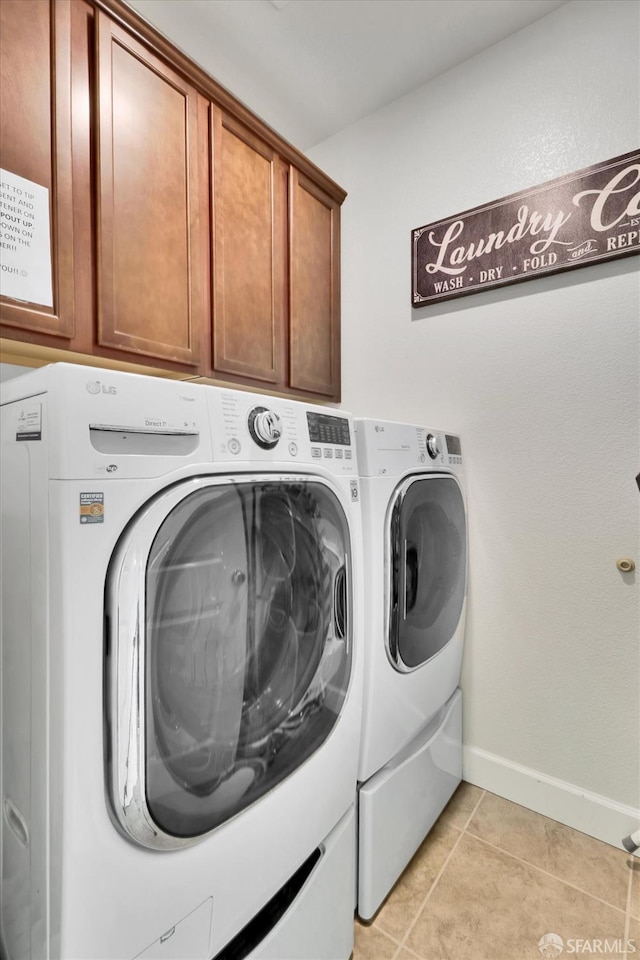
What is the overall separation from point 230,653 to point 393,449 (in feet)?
2.42

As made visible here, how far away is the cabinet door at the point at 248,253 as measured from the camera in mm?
1622

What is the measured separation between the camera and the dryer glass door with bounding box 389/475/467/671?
132 cm

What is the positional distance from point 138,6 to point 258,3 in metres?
0.40

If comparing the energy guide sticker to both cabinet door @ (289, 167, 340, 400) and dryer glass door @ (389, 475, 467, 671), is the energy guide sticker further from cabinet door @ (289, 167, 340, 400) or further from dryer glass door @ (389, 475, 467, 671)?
cabinet door @ (289, 167, 340, 400)

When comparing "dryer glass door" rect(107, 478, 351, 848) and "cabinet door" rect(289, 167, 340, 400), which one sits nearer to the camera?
"dryer glass door" rect(107, 478, 351, 848)

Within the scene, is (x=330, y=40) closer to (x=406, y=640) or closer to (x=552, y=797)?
(x=406, y=640)

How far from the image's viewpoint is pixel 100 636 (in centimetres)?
68

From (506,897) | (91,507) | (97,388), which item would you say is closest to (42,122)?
(97,388)

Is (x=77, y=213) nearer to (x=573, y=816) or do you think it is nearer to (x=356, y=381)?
(x=356, y=381)

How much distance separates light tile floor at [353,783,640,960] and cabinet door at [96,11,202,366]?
179 centimetres

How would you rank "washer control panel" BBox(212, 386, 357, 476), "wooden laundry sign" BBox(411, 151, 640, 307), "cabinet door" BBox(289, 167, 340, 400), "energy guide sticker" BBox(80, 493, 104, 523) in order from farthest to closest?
"cabinet door" BBox(289, 167, 340, 400)
"wooden laundry sign" BBox(411, 151, 640, 307)
"washer control panel" BBox(212, 386, 357, 476)
"energy guide sticker" BBox(80, 493, 104, 523)

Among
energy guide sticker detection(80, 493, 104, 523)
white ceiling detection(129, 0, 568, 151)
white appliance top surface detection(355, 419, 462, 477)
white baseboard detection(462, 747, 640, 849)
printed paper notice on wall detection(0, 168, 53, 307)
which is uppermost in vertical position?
white ceiling detection(129, 0, 568, 151)

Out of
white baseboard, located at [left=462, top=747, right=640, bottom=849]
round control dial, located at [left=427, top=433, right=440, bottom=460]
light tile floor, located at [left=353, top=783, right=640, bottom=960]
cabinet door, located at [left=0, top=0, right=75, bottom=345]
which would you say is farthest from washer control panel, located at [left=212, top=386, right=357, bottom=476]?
white baseboard, located at [left=462, top=747, right=640, bottom=849]

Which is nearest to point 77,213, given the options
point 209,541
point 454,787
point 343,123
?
point 209,541
